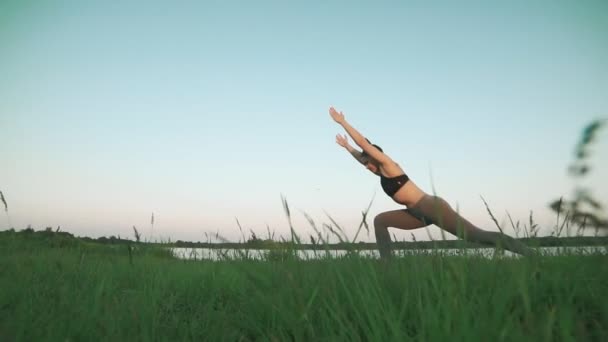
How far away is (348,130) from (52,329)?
4.62 m

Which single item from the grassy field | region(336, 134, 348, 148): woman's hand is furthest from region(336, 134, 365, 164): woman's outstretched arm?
the grassy field

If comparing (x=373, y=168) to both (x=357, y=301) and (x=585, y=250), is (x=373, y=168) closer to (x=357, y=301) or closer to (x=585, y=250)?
(x=585, y=250)

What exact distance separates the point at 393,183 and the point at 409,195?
1.01 ft

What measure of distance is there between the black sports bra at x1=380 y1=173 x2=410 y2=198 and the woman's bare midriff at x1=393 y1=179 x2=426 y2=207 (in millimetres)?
56

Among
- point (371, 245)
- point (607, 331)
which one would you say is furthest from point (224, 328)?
point (607, 331)

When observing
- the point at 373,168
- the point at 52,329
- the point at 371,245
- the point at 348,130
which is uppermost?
the point at 348,130

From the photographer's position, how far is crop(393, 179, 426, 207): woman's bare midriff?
5.33 metres

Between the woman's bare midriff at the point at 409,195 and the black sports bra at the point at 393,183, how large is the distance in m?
0.06

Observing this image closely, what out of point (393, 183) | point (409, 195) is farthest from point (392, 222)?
point (393, 183)

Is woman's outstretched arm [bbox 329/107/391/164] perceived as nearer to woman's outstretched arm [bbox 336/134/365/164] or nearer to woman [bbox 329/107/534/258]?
woman [bbox 329/107/534/258]

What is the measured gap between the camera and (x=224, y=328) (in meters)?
2.17

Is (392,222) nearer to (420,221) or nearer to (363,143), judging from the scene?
(420,221)

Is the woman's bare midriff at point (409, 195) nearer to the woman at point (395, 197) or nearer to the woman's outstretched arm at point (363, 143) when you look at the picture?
the woman at point (395, 197)

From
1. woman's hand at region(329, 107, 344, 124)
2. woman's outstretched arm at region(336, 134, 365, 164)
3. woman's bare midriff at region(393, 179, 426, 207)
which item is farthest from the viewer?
woman's outstretched arm at region(336, 134, 365, 164)
